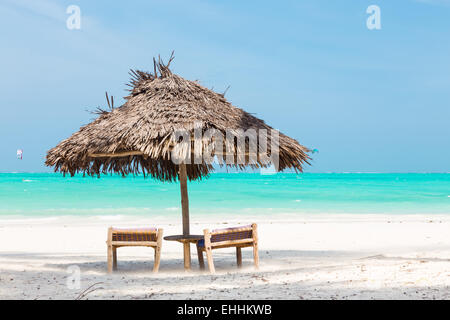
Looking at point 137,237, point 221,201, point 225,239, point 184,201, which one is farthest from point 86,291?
point 221,201

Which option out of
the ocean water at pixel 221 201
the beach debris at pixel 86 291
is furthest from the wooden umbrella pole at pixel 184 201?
the ocean water at pixel 221 201

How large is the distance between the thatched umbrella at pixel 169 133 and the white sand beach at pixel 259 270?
125 cm

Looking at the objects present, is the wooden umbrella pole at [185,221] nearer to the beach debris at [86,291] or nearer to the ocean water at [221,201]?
the beach debris at [86,291]

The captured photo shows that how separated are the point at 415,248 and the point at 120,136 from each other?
18.6 ft

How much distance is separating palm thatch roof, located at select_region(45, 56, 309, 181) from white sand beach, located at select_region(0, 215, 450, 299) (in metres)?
1.38

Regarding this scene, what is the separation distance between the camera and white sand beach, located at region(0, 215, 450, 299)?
15.1ft

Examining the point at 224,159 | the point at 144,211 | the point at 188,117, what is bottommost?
the point at 144,211

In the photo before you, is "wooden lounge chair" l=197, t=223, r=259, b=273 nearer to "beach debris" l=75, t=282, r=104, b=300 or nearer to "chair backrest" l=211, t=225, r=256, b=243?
"chair backrest" l=211, t=225, r=256, b=243

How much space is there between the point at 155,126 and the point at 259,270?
7.36ft

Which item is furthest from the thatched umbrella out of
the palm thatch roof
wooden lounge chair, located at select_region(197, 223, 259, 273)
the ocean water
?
the ocean water

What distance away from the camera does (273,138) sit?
6418 millimetres

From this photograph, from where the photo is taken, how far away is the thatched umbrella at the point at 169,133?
19.1ft
